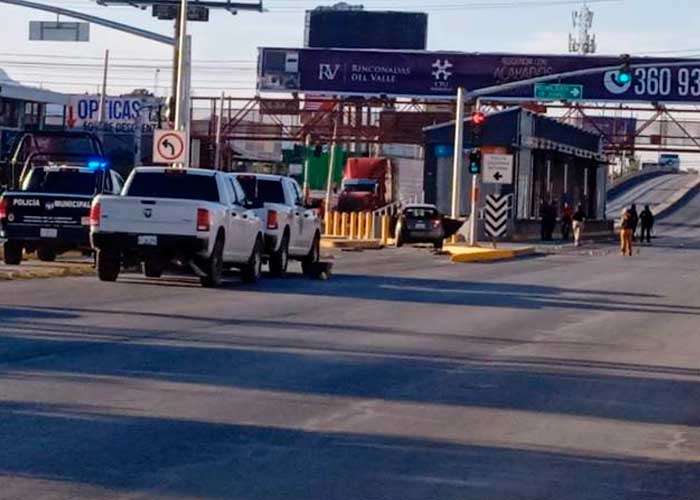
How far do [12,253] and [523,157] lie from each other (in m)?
41.9

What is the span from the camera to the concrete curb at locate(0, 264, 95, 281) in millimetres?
27141

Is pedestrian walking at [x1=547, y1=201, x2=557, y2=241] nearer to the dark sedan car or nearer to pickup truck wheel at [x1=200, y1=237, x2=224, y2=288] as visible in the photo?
the dark sedan car

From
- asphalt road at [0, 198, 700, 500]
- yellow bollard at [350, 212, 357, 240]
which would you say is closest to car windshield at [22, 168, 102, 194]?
asphalt road at [0, 198, 700, 500]

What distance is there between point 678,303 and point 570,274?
9234 mm

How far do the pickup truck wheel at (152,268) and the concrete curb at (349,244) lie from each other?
2380 centimetres

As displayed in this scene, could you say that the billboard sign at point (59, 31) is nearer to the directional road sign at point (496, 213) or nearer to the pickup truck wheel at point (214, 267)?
the directional road sign at point (496, 213)

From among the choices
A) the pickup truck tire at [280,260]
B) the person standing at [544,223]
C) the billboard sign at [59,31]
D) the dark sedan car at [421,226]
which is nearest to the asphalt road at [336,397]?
the pickup truck tire at [280,260]

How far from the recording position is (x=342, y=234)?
59656 millimetres

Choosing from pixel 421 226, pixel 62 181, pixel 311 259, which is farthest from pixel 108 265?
pixel 421 226

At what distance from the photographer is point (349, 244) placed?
172 ft

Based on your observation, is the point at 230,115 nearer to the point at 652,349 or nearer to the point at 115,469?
the point at 652,349

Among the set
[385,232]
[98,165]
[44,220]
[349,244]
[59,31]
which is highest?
[59,31]

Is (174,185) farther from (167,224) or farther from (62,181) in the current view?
(62,181)

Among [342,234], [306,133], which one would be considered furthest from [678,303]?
[306,133]
